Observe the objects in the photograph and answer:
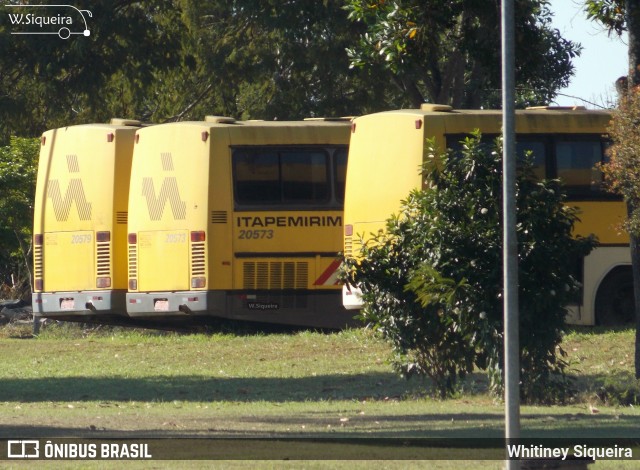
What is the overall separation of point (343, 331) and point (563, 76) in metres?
15.0

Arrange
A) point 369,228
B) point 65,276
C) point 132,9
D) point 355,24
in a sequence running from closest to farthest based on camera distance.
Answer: point 369,228, point 65,276, point 355,24, point 132,9

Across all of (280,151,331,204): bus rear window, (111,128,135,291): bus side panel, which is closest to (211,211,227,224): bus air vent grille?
(280,151,331,204): bus rear window

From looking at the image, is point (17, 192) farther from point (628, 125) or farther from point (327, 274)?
point (628, 125)

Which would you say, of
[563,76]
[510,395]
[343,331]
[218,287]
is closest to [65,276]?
[218,287]

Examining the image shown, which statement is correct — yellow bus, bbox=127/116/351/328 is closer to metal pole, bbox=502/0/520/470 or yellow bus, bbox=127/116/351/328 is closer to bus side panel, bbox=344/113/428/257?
bus side panel, bbox=344/113/428/257

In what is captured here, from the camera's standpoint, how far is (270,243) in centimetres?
2419

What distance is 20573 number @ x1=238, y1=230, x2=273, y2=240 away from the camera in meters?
24.1

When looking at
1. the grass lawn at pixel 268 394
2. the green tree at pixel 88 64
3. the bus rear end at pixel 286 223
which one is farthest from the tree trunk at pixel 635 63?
the green tree at pixel 88 64

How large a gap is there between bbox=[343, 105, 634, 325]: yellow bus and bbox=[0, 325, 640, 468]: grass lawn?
1.35 metres

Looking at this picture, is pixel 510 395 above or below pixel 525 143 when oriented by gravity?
below

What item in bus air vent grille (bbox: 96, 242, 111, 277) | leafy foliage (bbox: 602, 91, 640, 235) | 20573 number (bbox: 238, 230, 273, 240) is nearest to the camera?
leafy foliage (bbox: 602, 91, 640, 235)

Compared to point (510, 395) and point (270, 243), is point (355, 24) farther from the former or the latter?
point (510, 395)

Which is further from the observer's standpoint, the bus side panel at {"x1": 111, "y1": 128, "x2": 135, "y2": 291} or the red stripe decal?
the bus side panel at {"x1": 111, "y1": 128, "x2": 135, "y2": 291}

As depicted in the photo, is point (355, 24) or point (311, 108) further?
point (311, 108)
